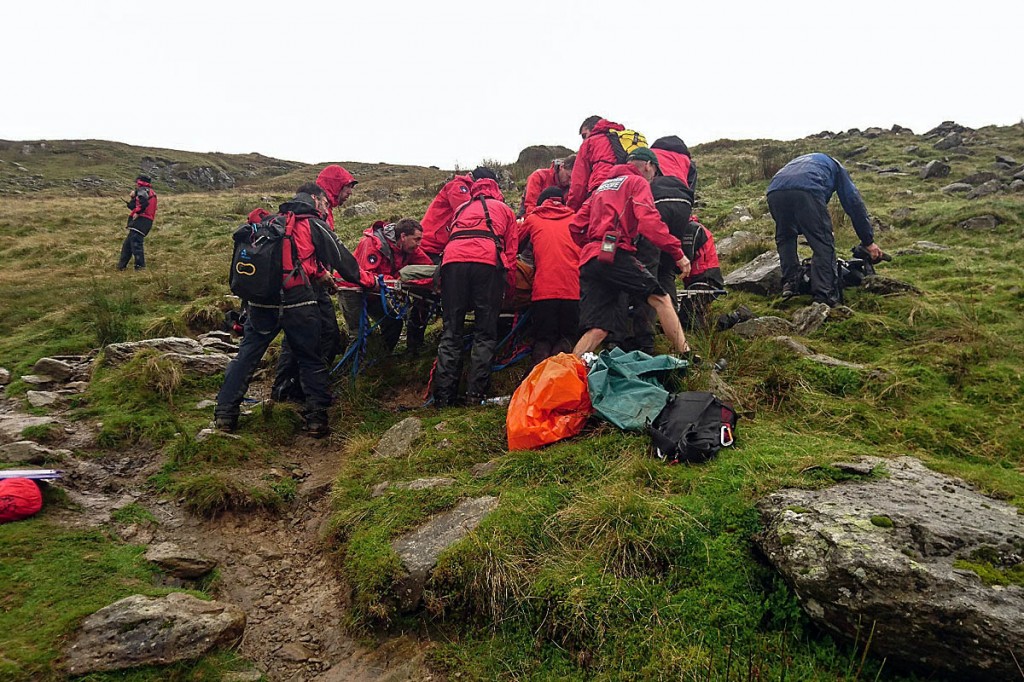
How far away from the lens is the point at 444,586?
10.1 ft

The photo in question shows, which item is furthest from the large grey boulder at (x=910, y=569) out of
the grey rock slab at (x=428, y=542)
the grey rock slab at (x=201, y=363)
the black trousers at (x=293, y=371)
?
the grey rock slab at (x=201, y=363)

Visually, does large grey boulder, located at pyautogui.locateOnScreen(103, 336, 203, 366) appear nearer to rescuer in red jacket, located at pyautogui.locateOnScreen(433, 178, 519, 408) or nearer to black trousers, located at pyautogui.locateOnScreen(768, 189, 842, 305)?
rescuer in red jacket, located at pyautogui.locateOnScreen(433, 178, 519, 408)

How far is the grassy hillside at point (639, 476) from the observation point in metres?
2.55

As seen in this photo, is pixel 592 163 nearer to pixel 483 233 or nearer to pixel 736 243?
pixel 483 233

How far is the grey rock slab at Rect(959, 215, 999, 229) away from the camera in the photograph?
9.09 metres

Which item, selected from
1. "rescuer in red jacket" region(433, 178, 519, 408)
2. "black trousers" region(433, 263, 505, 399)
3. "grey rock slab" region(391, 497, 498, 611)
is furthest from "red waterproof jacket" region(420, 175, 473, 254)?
"grey rock slab" region(391, 497, 498, 611)

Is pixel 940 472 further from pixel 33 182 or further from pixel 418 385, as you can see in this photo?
pixel 33 182

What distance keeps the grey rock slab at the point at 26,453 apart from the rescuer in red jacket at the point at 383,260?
336 cm

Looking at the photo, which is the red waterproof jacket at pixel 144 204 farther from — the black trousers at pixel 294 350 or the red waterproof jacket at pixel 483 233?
the red waterproof jacket at pixel 483 233

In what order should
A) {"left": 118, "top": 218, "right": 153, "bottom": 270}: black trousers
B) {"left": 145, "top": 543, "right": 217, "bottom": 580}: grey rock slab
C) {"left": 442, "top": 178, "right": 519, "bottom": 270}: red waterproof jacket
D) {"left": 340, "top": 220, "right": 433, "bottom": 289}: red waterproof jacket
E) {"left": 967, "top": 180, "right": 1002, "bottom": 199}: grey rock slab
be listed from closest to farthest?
{"left": 145, "top": 543, "right": 217, "bottom": 580}: grey rock slab < {"left": 442, "top": 178, "right": 519, "bottom": 270}: red waterproof jacket < {"left": 340, "top": 220, "right": 433, "bottom": 289}: red waterproof jacket < {"left": 967, "top": 180, "right": 1002, "bottom": 199}: grey rock slab < {"left": 118, "top": 218, "right": 153, "bottom": 270}: black trousers

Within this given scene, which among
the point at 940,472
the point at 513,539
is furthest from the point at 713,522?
the point at 940,472

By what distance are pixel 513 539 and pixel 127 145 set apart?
3291 inches

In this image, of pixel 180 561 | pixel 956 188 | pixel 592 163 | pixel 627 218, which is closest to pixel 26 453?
pixel 180 561

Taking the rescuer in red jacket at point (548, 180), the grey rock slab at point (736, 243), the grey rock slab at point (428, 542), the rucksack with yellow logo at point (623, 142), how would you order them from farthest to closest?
the grey rock slab at point (736, 243)
the rescuer in red jacket at point (548, 180)
the rucksack with yellow logo at point (623, 142)
the grey rock slab at point (428, 542)
